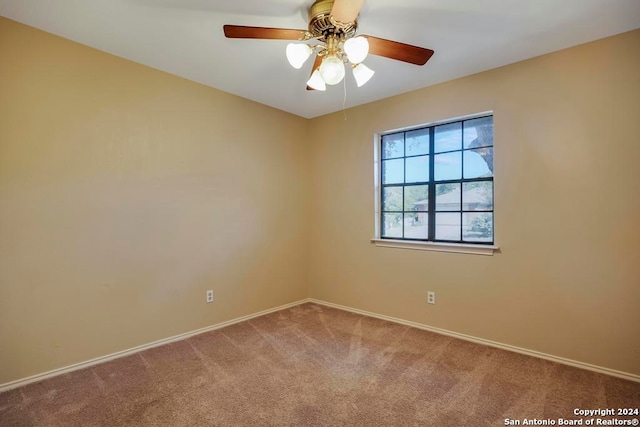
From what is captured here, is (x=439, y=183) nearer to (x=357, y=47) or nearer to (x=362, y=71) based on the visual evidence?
(x=362, y=71)

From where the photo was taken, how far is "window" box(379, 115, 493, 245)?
9.68ft

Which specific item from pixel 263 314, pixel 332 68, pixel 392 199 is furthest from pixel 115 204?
pixel 392 199

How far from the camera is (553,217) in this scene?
2.53 meters

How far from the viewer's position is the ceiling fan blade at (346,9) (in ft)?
4.86

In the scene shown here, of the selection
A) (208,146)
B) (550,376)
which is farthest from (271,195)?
(550,376)

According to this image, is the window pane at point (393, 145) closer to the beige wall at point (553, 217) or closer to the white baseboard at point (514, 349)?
the beige wall at point (553, 217)

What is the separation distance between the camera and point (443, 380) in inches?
88.1

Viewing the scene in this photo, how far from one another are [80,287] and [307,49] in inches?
96.0

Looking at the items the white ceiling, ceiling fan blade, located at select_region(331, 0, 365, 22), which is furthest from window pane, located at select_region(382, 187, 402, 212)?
ceiling fan blade, located at select_region(331, 0, 365, 22)

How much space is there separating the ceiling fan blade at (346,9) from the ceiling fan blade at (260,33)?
27cm

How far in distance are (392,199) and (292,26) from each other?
6.88 feet

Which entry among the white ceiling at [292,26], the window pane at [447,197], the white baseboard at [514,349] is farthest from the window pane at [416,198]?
the white baseboard at [514,349]

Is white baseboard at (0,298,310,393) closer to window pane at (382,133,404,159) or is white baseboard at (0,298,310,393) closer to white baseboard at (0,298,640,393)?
white baseboard at (0,298,640,393)

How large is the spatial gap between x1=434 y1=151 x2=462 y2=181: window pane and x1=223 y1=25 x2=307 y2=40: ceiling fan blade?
200cm
